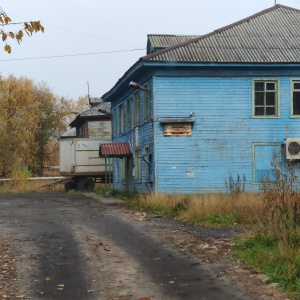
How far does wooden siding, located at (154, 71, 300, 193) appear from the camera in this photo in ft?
73.2

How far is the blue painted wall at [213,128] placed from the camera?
22297 mm

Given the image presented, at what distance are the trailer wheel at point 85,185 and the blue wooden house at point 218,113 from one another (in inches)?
506

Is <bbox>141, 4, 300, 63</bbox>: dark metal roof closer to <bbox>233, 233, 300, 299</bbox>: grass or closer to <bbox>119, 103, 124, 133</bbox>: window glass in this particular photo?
<bbox>119, 103, 124, 133</bbox>: window glass

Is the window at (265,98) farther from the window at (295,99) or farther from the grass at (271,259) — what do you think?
the grass at (271,259)

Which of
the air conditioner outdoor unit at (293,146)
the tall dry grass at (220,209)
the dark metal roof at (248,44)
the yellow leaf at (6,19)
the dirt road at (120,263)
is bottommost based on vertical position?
the dirt road at (120,263)

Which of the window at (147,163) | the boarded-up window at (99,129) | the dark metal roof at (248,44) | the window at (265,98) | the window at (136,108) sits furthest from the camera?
the boarded-up window at (99,129)

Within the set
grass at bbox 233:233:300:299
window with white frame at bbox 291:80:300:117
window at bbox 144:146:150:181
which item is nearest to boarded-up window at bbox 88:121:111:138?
window at bbox 144:146:150:181

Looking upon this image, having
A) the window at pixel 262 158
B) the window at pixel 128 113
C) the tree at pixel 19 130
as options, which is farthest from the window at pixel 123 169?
the tree at pixel 19 130

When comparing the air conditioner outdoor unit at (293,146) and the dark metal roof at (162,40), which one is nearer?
the air conditioner outdoor unit at (293,146)

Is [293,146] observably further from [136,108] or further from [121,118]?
[121,118]

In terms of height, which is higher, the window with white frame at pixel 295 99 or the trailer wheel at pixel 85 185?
the window with white frame at pixel 295 99

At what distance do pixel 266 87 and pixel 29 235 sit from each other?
13.2 m

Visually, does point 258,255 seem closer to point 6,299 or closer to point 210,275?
point 210,275

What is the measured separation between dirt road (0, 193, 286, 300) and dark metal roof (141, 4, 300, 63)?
9184 millimetres
